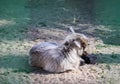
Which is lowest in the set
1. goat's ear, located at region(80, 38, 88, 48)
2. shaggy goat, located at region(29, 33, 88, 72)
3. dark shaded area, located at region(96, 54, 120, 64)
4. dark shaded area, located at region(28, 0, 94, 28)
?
dark shaded area, located at region(96, 54, 120, 64)

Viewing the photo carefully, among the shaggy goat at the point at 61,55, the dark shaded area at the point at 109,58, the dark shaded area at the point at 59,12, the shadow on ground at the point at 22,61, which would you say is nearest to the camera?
the shaggy goat at the point at 61,55

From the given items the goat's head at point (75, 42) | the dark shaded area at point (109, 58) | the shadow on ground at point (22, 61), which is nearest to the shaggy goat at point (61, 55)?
the goat's head at point (75, 42)

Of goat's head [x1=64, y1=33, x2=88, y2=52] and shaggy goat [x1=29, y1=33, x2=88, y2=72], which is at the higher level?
goat's head [x1=64, y1=33, x2=88, y2=52]

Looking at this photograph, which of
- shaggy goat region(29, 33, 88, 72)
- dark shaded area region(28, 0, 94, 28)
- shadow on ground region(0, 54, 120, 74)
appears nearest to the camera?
shaggy goat region(29, 33, 88, 72)

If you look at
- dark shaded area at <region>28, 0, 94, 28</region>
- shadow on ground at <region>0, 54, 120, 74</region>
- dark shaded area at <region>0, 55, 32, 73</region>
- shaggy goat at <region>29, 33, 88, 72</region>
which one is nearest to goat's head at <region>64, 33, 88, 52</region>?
Answer: shaggy goat at <region>29, 33, 88, 72</region>

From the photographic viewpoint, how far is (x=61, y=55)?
462 cm

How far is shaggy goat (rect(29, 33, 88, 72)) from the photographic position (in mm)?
4562

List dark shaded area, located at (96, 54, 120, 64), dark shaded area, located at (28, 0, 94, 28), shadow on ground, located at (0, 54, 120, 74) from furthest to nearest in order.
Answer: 1. dark shaded area, located at (28, 0, 94, 28)
2. dark shaded area, located at (96, 54, 120, 64)
3. shadow on ground, located at (0, 54, 120, 74)

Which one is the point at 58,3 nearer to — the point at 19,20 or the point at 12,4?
the point at 12,4

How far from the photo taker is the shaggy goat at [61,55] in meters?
4.56

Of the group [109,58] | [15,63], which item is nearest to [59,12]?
[109,58]

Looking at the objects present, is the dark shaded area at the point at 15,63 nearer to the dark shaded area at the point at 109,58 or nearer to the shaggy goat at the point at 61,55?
the shaggy goat at the point at 61,55

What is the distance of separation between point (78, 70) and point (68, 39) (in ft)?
1.48

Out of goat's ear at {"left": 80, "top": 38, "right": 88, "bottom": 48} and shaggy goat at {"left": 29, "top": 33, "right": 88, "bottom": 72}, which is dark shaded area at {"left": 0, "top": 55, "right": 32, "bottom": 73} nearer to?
shaggy goat at {"left": 29, "top": 33, "right": 88, "bottom": 72}
